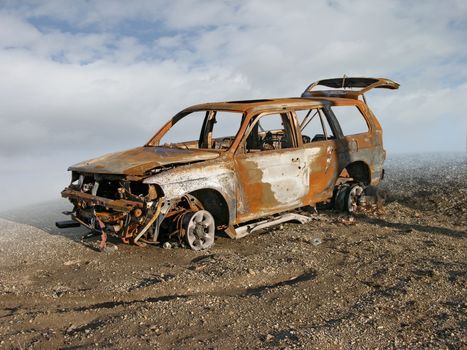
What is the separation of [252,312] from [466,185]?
7.48 m

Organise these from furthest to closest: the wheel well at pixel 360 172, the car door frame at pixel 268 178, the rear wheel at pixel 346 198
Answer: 1. the wheel well at pixel 360 172
2. the rear wheel at pixel 346 198
3. the car door frame at pixel 268 178

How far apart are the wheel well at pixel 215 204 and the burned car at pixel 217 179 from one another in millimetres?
14

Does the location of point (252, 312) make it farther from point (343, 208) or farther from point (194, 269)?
point (343, 208)

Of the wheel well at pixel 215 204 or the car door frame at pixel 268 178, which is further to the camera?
the car door frame at pixel 268 178

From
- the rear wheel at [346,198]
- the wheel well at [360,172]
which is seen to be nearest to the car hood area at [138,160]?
the rear wheel at [346,198]

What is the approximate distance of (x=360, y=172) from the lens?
8.73m

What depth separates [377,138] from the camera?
878cm

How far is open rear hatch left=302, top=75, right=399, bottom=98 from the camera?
8.78m

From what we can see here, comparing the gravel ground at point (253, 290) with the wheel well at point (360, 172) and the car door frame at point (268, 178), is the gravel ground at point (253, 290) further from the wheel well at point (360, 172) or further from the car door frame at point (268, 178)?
the wheel well at point (360, 172)

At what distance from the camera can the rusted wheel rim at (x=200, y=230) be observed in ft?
20.3

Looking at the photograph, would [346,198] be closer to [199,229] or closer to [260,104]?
[260,104]

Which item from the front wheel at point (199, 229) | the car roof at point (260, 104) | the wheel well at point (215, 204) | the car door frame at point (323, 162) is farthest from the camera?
the car door frame at point (323, 162)

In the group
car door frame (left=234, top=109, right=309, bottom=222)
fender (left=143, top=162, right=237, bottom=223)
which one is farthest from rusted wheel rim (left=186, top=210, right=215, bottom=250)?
car door frame (left=234, top=109, right=309, bottom=222)

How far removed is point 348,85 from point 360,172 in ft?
6.21
